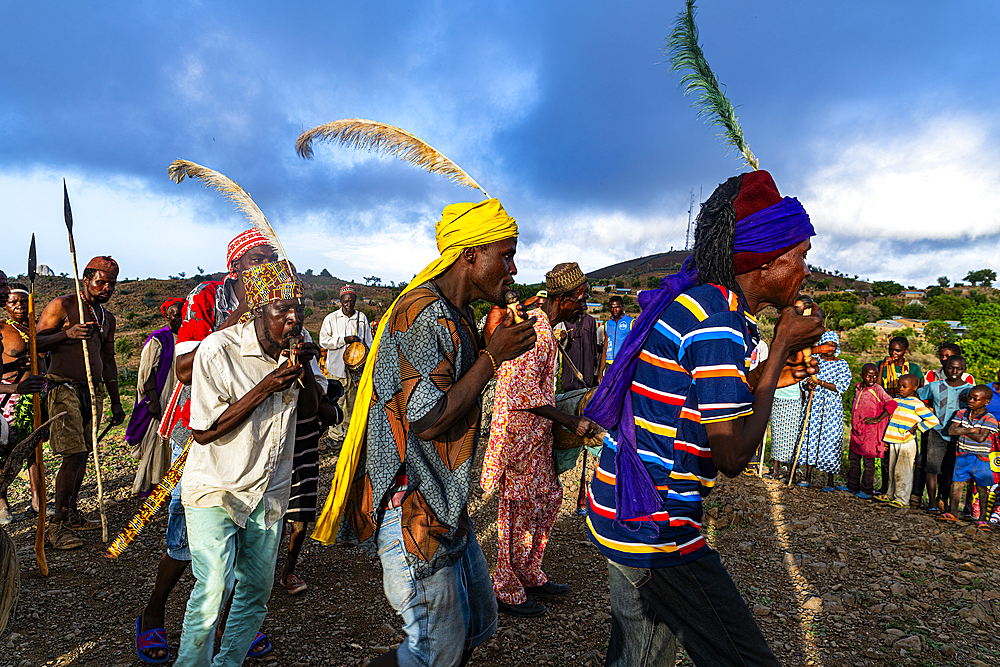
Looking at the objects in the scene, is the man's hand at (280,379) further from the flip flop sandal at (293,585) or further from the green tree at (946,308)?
the green tree at (946,308)

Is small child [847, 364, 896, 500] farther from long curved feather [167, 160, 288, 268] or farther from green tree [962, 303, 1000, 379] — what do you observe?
long curved feather [167, 160, 288, 268]

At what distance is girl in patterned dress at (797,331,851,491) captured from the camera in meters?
6.58

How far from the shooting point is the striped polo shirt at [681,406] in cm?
164

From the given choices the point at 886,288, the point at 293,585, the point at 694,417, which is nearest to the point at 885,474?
the point at 694,417

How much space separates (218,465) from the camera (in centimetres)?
238

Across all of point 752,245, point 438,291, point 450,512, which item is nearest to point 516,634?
point 450,512

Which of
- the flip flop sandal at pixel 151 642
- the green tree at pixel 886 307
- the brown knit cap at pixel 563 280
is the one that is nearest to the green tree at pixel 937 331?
the brown knit cap at pixel 563 280

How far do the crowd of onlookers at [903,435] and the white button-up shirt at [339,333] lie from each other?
18.1ft

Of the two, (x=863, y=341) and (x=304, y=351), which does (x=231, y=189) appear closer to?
(x=304, y=351)

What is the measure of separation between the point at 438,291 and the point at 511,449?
1869 mm

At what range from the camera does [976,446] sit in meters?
5.50

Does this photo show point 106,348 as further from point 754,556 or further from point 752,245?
point 754,556

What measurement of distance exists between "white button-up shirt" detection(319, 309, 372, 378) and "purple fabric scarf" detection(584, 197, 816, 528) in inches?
238

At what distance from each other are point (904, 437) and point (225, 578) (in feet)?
22.0
